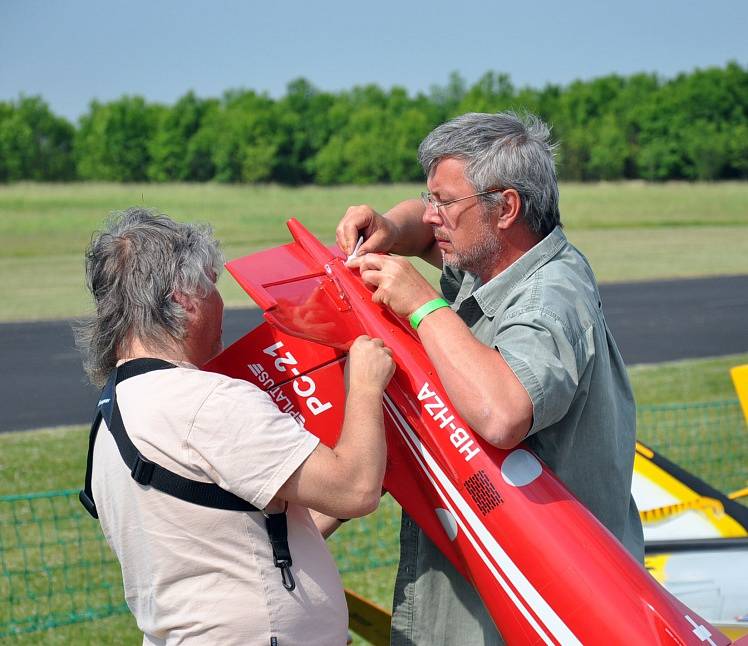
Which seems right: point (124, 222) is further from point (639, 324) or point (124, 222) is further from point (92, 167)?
point (92, 167)

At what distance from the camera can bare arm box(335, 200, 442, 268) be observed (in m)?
2.86

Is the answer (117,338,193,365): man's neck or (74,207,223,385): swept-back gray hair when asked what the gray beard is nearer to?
(74,207,223,385): swept-back gray hair

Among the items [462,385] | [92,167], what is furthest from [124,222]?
[92,167]

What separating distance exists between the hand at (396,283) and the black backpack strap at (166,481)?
54cm

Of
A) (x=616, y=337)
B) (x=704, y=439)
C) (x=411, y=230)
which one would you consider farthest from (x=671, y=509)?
(x=616, y=337)

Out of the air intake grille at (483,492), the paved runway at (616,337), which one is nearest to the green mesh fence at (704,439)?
the paved runway at (616,337)

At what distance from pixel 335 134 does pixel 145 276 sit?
91436 millimetres

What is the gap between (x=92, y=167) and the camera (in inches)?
3499

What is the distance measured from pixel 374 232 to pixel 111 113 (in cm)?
9618

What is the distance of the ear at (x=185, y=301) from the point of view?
2.32 m

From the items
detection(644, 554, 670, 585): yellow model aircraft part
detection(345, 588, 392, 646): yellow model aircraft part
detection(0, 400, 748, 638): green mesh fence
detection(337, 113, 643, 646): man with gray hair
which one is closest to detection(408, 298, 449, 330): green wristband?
detection(337, 113, 643, 646): man with gray hair

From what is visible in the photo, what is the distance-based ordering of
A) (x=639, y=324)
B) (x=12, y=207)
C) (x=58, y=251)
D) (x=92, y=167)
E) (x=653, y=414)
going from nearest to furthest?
(x=653, y=414) → (x=639, y=324) → (x=58, y=251) → (x=12, y=207) → (x=92, y=167)

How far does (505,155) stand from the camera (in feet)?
8.11

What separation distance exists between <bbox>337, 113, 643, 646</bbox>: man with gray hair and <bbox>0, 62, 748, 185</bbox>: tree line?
268 feet
